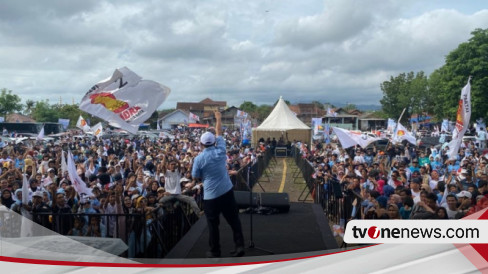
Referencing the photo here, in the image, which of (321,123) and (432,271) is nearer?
(432,271)

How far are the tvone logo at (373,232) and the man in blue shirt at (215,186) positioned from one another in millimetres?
1083

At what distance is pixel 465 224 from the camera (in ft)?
8.66

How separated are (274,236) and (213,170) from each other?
0.79m

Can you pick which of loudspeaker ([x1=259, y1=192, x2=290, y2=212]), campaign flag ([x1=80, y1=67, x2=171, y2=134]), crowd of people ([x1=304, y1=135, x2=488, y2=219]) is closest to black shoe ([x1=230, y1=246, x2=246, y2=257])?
crowd of people ([x1=304, y1=135, x2=488, y2=219])

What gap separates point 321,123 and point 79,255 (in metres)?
24.5

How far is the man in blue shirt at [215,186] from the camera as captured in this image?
3.38 m

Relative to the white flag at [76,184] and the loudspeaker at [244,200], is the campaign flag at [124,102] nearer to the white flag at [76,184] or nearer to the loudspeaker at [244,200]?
the loudspeaker at [244,200]

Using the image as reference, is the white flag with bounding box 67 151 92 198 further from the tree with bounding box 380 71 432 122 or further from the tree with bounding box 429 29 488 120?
the tree with bounding box 429 29 488 120

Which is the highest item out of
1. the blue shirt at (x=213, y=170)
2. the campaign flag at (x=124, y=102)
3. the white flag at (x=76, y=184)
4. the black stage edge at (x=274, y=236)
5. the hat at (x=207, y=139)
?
the campaign flag at (x=124, y=102)

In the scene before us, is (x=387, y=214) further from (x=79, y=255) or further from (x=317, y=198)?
(x=317, y=198)

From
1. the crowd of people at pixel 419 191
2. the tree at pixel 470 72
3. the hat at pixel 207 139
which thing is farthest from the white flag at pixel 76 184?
the tree at pixel 470 72

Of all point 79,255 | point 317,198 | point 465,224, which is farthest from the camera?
point 317,198

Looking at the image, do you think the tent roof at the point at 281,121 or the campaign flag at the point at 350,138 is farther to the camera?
the tent roof at the point at 281,121

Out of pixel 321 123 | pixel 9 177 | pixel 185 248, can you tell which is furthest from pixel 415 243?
pixel 321 123
